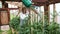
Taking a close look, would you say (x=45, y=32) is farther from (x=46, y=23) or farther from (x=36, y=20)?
(x=36, y=20)

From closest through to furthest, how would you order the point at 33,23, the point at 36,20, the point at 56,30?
the point at 56,30, the point at 33,23, the point at 36,20

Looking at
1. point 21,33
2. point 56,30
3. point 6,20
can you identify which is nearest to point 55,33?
point 56,30

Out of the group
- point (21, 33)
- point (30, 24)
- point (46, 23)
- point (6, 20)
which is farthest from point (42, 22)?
point (6, 20)

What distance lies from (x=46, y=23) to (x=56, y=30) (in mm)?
189

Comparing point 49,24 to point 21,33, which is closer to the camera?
point 49,24

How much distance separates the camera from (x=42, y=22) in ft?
8.73

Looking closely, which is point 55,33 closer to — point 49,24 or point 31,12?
point 49,24

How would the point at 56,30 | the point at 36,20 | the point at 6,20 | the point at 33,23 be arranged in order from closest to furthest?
1. the point at 56,30
2. the point at 33,23
3. the point at 36,20
4. the point at 6,20

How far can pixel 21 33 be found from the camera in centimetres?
295

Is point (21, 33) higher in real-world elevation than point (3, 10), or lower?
lower

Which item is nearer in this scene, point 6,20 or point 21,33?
point 21,33

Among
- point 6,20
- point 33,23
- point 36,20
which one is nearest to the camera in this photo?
point 33,23

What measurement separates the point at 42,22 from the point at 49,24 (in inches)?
4.1

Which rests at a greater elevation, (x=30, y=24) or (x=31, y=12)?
(x=31, y=12)
